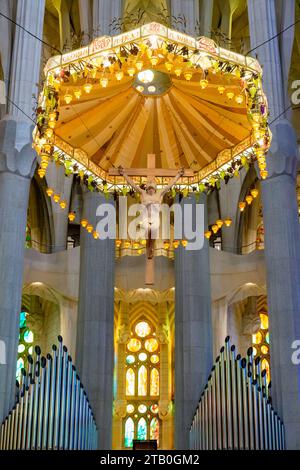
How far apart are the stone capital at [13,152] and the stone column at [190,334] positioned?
193 inches

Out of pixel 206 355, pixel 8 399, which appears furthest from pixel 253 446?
pixel 8 399

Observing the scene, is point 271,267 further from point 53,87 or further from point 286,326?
point 53,87

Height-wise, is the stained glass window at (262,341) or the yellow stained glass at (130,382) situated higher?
the stained glass window at (262,341)

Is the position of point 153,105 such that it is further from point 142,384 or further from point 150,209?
point 142,384

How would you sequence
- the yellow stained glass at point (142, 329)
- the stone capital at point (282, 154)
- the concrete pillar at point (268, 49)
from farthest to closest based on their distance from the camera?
the yellow stained glass at point (142, 329)
the concrete pillar at point (268, 49)
the stone capital at point (282, 154)

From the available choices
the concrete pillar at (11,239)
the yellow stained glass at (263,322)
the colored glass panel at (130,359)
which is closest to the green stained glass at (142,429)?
the colored glass panel at (130,359)

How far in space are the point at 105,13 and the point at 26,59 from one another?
12.8ft

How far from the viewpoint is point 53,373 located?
13.7m

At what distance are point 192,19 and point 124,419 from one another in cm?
1347

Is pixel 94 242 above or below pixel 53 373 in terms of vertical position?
above

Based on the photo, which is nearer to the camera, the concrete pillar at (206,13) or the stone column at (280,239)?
the stone column at (280,239)

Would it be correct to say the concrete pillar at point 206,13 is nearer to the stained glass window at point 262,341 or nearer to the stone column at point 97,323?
the stone column at point 97,323

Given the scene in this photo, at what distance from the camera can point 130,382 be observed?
79.9 feet

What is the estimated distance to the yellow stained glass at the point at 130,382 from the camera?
24.2m
